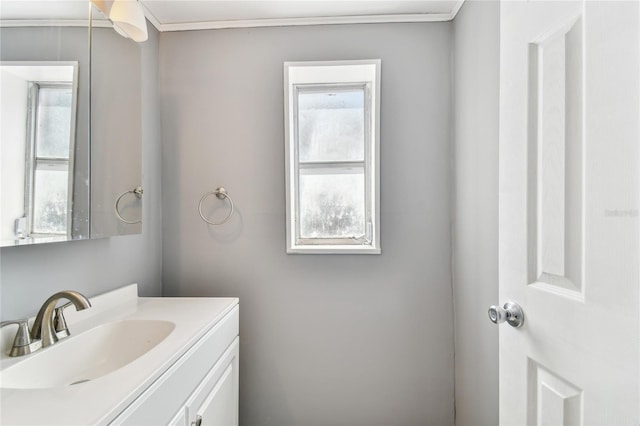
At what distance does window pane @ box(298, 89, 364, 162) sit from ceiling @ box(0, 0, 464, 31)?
0.36m

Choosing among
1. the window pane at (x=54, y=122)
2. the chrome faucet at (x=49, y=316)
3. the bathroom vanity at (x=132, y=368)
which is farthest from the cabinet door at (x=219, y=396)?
the window pane at (x=54, y=122)

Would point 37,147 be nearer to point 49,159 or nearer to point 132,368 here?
point 49,159

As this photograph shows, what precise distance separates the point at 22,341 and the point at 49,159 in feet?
1.72

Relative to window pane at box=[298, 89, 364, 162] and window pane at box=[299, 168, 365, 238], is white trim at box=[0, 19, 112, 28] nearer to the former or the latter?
window pane at box=[298, 89, 364, 162]

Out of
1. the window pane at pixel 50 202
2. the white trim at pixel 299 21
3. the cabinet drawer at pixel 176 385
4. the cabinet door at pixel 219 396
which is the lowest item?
the cabinet door at pixel 219 396

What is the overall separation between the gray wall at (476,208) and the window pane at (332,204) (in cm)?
50

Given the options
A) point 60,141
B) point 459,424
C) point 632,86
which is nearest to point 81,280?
point 60,141

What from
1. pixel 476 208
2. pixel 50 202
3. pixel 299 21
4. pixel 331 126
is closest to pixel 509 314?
pixel 476 208

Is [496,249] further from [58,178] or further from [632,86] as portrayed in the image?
[58,178]

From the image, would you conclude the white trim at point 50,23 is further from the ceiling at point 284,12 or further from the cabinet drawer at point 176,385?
the cabinet drawer at point 176,385

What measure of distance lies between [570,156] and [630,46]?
210 mm

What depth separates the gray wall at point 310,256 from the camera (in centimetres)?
158

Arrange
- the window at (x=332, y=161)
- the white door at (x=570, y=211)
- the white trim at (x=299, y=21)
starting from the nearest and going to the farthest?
the white door at (x=570, y=211), the white trim at (x=299, y=21), the window at (x=332, y=161)

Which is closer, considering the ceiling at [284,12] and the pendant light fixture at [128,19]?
the pendant light fixture at [128,19]
